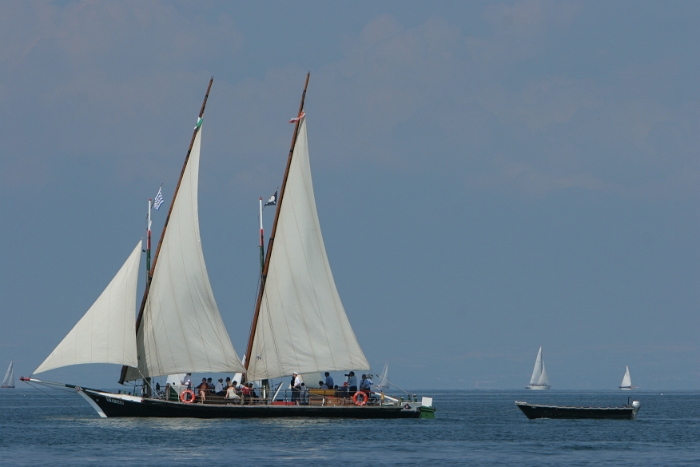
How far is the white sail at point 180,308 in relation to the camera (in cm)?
6950

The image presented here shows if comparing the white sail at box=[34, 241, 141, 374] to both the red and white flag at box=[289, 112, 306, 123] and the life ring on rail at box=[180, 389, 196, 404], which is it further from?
the red and white flag at box=[289, 112, 306, 123]

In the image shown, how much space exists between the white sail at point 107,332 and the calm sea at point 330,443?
4278 mm

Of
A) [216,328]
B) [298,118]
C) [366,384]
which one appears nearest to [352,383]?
[366,384]

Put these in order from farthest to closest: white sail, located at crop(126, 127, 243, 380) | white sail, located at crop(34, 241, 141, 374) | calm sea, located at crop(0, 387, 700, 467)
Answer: white sail, located at crop(126, 127, 243, 380)
white sail, located at crop(34, 241, 141, 374)
calm sea, located at crop(0, 387, 700, 467)

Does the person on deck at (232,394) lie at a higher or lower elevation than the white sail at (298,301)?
lower

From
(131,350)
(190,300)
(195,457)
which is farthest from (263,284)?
(195,457)

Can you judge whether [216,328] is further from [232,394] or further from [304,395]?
[304,395]

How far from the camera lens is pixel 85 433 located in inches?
2601

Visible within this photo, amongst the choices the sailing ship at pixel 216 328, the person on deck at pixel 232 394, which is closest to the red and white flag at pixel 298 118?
the sailing ship at pixel 216 328

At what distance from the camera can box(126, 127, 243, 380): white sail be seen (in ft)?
228

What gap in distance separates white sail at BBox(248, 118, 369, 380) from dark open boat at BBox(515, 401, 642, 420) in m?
23.0

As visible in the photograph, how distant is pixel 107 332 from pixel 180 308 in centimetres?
485

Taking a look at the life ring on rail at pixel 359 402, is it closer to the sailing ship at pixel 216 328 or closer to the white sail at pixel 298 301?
the sailing ship at pixel 216 328

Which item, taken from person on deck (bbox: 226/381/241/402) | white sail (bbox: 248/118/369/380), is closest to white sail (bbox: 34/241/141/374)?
person on deck (bbox: 226/381/241/402)
